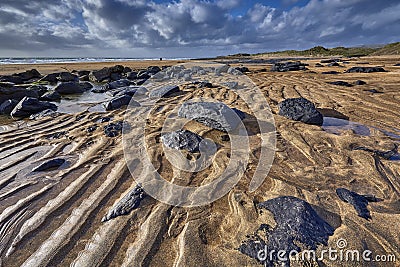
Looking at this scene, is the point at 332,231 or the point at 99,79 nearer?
the point at 332,231

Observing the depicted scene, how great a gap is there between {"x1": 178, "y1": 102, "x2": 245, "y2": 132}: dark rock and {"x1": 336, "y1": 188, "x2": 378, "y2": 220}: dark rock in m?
2.39

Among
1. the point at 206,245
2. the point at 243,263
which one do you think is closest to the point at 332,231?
the point at 243,263

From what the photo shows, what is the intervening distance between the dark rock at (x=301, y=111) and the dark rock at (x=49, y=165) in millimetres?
4966

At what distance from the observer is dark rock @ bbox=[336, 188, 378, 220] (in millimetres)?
2547

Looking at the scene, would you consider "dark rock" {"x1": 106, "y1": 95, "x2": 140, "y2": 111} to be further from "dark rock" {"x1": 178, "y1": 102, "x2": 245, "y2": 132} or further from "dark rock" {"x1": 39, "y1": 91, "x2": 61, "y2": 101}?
"dark rock" {"x1": 39, "y1": 91, "x2": 61, "y2": 101}

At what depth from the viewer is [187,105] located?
580cm

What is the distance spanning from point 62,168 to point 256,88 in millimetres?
7788

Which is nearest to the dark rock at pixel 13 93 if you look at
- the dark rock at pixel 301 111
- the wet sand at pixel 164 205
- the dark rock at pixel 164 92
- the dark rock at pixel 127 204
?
the wet sand at pixel 164 205

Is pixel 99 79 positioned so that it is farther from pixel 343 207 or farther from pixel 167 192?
pixel 343 207

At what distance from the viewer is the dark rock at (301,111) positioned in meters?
5.19

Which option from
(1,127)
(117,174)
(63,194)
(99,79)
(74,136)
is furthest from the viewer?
(99,79)

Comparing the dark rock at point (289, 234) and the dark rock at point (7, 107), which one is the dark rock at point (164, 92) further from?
the dark rock at point (289, 234)

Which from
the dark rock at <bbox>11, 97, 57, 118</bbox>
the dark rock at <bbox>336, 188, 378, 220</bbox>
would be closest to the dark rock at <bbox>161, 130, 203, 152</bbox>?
the dark rock at <bbox>336, 188, 378, 220</bbox>

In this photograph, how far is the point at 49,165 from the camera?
12.0 ft
